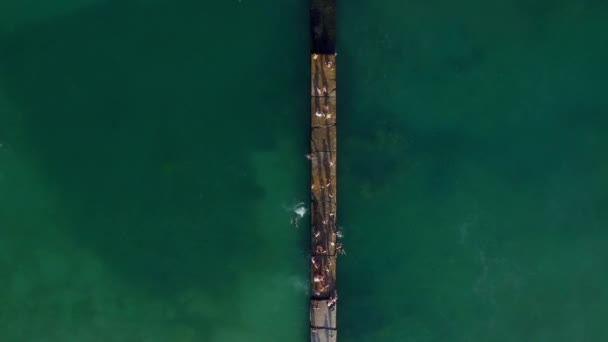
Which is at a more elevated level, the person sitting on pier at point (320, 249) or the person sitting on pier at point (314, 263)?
the person sitting on pier at point (320, 249)

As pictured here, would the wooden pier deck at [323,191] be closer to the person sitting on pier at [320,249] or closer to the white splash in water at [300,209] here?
the person sitting on pier at [320,249]

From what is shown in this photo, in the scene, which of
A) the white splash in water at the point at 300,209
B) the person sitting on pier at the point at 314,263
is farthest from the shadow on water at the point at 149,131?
the person sitting on pier at the point at 314,263

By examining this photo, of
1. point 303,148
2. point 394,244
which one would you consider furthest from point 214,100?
point 394,244

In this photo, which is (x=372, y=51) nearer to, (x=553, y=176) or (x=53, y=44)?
(x=553, y=176)

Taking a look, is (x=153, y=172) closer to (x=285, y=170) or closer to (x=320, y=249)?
(x=285, y=170)

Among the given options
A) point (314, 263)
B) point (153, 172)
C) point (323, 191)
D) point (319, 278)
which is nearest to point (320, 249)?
point (314, 263)

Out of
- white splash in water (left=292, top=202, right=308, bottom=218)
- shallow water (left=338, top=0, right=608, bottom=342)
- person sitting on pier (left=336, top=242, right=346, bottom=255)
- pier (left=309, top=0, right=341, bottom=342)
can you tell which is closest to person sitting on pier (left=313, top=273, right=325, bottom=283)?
pier (left=309, top=0, right=341, bottom=342)
